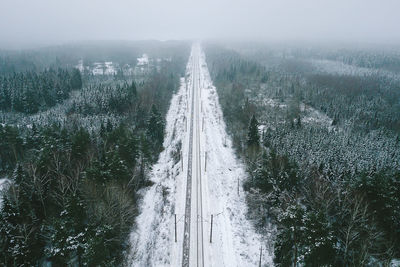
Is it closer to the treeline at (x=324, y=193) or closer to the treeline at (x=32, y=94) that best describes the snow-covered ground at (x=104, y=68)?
the treeline at (x=32, y=94)

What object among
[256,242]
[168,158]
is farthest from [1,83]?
[256,242]

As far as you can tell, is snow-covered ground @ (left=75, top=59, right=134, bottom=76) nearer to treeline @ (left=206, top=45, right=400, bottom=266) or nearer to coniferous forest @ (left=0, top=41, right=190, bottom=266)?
coniferous forest @ (left=0, top=41, right=190, bottom=266)

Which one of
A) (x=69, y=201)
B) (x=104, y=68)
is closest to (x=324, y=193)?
(x=69, y=201)

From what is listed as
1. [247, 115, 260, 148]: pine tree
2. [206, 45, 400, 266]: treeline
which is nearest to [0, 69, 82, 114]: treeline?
[206, 45, 400, 266]: treeline

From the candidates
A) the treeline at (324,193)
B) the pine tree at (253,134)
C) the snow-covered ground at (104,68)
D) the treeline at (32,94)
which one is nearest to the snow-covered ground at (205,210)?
the treeline at (324,193)

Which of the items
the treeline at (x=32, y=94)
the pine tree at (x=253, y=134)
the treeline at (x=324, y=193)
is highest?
the treeline at (x=32, y=94)

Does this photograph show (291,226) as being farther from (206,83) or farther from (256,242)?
(206,83)
